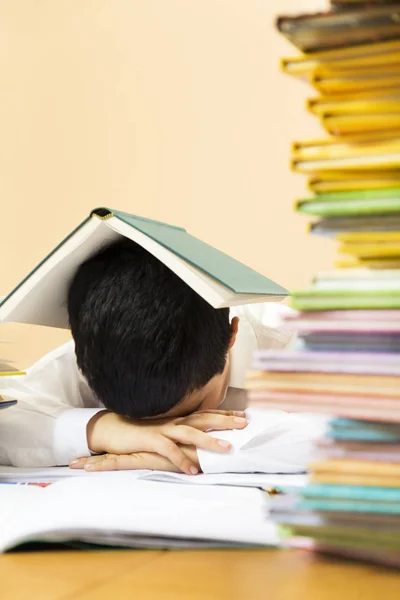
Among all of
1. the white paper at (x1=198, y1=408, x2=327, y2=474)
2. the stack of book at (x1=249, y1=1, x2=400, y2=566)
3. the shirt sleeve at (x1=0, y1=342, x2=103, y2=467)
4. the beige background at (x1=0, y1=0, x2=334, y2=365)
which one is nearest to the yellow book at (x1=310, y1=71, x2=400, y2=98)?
the stack of book at (x1=249, y1=1, x2=400, y2=566)

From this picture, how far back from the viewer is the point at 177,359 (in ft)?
2.91

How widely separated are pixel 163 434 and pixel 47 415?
24 centimetres

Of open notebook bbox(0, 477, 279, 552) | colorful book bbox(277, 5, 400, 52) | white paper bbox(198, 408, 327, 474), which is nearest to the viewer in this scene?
colorful book bbox(277, 5, 400, 52)

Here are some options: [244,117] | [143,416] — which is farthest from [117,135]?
[143,416]

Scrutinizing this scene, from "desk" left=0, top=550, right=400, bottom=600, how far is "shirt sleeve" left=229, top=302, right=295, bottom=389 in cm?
63

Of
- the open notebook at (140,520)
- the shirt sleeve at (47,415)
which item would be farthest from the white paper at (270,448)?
the shirt sleeve at (47,415)

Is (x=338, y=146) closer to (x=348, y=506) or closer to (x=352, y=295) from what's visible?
(x=352, y=295)

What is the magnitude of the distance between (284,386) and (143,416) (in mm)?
520

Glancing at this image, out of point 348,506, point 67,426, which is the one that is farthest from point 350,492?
point 67,426

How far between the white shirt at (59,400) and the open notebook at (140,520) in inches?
13.0

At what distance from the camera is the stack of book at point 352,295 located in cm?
43

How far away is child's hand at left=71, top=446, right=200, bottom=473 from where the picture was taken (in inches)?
34.5

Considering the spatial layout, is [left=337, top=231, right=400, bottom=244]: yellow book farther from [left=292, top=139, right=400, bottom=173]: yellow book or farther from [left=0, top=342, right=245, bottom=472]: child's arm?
[left=0, top=342, right=245, bottom=472]: child's arm

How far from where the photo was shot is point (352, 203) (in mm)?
440
